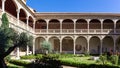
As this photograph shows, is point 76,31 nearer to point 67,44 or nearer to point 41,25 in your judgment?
point 67,44

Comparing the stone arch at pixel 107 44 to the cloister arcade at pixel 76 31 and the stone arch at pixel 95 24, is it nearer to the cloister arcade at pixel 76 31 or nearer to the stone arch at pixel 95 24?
the cloister arcade at pixel 76 31

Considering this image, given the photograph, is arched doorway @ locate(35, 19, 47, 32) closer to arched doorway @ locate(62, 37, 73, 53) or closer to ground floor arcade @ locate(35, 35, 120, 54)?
ground floor arcade @ locate(35, 35, 120, 54)

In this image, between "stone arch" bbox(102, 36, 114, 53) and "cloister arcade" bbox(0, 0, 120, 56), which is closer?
"cloister arcade" bbox(0, 0, 120, 56)

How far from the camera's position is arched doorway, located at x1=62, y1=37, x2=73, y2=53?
4367cm

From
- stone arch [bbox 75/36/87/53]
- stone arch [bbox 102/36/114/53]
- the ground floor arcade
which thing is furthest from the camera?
stone arch [bbox 75/36/87/53]

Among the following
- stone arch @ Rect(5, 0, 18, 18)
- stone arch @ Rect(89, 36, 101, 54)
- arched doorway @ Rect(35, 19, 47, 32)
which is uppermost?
stone arch @ Rect(5, 0, 18, 18)

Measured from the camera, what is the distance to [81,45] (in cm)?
4378

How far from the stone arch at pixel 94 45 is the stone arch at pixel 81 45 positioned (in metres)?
1.17

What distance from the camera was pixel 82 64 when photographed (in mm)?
21219

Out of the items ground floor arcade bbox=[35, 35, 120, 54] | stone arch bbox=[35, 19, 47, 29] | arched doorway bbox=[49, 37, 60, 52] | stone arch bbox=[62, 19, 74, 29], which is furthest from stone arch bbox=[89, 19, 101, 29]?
stone arch bbox=[35, 19, 47, 29]

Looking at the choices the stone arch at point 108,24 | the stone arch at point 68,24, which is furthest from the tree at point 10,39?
the stone arch at point 108,24

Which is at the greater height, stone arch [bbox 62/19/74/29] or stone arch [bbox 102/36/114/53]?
stone arch [bbox 62/19/74/29]

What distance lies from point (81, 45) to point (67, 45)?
269cm

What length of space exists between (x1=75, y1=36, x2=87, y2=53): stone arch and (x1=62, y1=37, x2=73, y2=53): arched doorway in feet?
3.65
